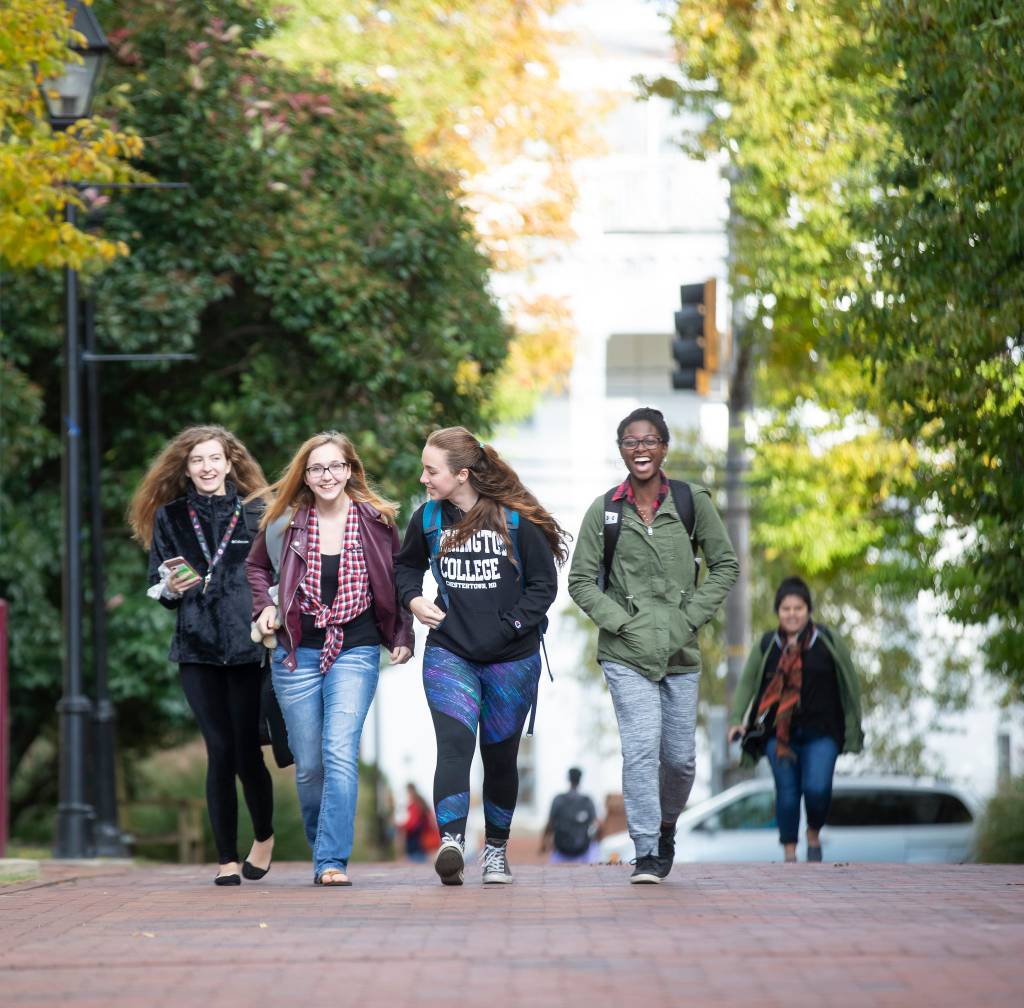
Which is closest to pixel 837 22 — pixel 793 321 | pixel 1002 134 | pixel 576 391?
pixel 793 321

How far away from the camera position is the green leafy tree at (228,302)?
755 inches

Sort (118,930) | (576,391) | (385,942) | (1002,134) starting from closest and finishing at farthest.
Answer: (385,942), (118,930), (1002,134), (576,391)

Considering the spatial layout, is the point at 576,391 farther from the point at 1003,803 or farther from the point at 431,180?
the point at 1003,803

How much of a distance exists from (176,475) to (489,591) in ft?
5.57

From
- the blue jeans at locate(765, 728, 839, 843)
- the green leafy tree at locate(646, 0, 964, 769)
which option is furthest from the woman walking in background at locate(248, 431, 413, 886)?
the green leafy tree at locate(646, 0, 964, 769)

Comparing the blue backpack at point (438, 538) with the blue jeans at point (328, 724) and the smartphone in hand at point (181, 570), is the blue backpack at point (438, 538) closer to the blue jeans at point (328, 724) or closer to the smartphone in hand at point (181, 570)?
the blue jeans at point (328, 724)

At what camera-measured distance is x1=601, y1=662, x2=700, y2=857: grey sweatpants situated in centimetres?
920

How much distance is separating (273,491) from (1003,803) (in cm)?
994

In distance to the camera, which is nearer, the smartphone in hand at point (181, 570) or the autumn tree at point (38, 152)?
the smartphone in hand at point (181, 570)

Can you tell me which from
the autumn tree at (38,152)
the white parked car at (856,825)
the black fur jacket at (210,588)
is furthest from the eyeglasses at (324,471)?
the white parked car at (856,825)

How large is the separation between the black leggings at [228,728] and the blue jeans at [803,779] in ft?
12.2

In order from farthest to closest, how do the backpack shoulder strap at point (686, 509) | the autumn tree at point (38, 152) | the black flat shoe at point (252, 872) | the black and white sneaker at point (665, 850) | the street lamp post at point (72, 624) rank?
the street lamp post at point (72, 624), the autumn tree at point (38, 152), the black flat shoe at point (252, 872), the black and white sneaker at point (665, 850), the backpack shoulder strap at point (686, 509)

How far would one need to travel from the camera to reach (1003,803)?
1806 cm

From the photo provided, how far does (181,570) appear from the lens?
32.0 feet
